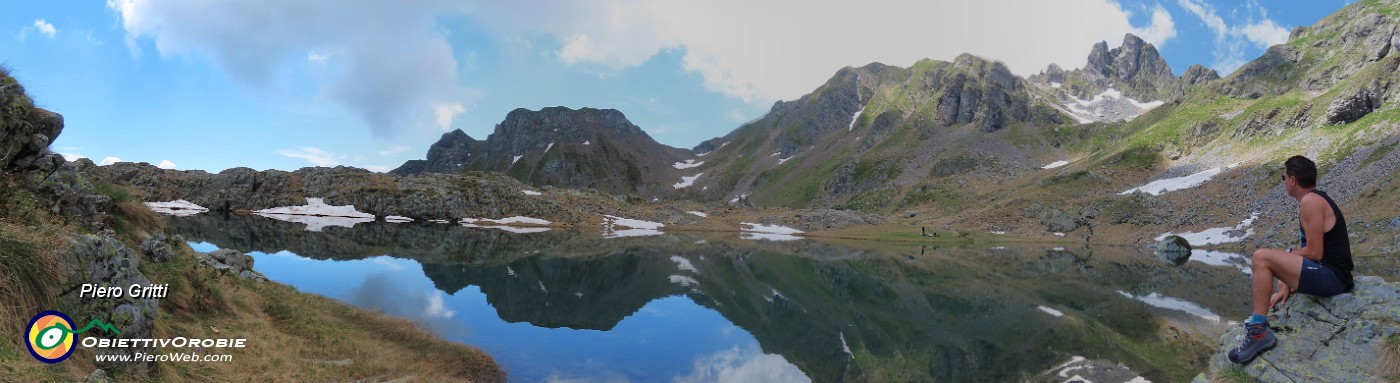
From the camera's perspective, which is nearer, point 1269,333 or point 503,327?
point 1269,333

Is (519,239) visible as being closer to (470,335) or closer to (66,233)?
(470,335)

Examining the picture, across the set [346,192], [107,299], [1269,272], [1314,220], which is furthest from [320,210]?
[1314,220]

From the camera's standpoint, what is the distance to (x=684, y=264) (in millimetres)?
56312

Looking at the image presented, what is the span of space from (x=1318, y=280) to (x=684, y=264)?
48623 millimetres

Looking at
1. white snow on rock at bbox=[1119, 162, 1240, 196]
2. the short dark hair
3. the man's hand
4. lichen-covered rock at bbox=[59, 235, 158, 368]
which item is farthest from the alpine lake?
white snow on rock at bbox=[1119, 162, 1240, 196]

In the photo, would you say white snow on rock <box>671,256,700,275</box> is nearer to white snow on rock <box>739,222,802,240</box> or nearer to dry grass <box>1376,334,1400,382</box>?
dry grass <box>1376,334,1400,382</box>

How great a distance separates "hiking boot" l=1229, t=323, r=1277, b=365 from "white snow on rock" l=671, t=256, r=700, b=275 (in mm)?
40457

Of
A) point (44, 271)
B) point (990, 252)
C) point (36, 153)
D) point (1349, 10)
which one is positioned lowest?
point (990, 252)

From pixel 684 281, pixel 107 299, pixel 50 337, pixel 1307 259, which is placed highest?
pixel 1307 259

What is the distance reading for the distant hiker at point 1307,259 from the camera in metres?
9.20

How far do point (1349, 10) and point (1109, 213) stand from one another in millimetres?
148022

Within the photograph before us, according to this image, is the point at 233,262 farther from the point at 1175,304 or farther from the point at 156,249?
the point at 1175,304

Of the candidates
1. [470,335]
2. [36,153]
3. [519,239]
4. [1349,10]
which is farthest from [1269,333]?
[1349,10]

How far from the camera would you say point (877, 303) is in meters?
35.3
